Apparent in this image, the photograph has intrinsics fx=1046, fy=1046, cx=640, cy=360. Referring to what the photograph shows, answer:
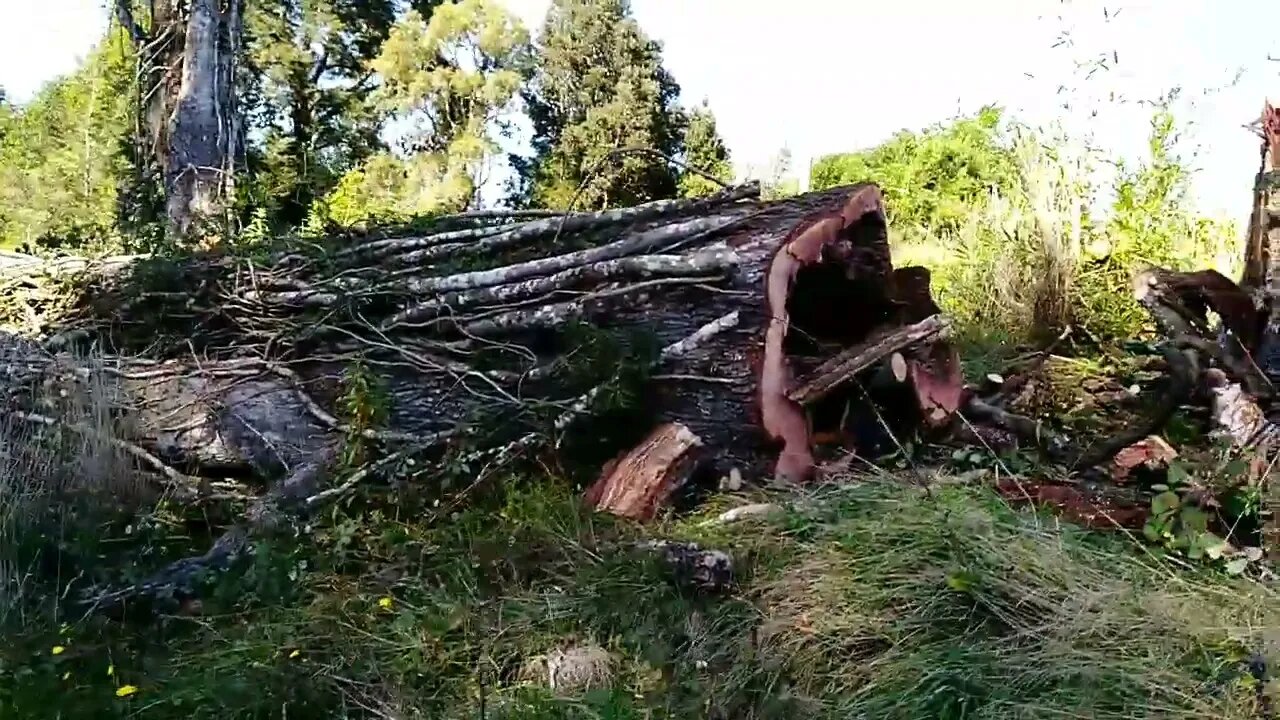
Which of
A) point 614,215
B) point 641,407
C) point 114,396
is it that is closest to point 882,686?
point 641,407

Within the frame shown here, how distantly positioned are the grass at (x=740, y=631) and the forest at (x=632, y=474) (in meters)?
0.01

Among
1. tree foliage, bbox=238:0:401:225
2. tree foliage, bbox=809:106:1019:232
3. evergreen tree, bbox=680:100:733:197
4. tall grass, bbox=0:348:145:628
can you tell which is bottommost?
tall grass, bbox=0:348:145:628

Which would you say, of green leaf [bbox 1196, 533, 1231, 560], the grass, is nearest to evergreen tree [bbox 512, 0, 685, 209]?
the grass

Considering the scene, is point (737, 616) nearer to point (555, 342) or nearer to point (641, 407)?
point (641, 407)

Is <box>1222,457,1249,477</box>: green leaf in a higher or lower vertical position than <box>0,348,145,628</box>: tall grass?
lower

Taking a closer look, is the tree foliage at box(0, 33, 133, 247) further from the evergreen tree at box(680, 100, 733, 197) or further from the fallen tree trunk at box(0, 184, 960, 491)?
the fallen tree trunk at box(0, 184, 960, 491)

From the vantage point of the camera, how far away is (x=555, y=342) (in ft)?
11.9

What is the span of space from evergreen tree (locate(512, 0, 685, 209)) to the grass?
13923mm

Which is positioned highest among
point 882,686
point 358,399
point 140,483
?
point 358,399

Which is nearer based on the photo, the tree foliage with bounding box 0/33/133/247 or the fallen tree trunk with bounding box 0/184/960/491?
the fallen tree trunk with bounding box 0/184/960/491

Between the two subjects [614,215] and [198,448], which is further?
[614,215]

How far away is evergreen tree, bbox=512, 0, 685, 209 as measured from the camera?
17266mm

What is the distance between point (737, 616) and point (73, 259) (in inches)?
139

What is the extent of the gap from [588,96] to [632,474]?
1558 cm
